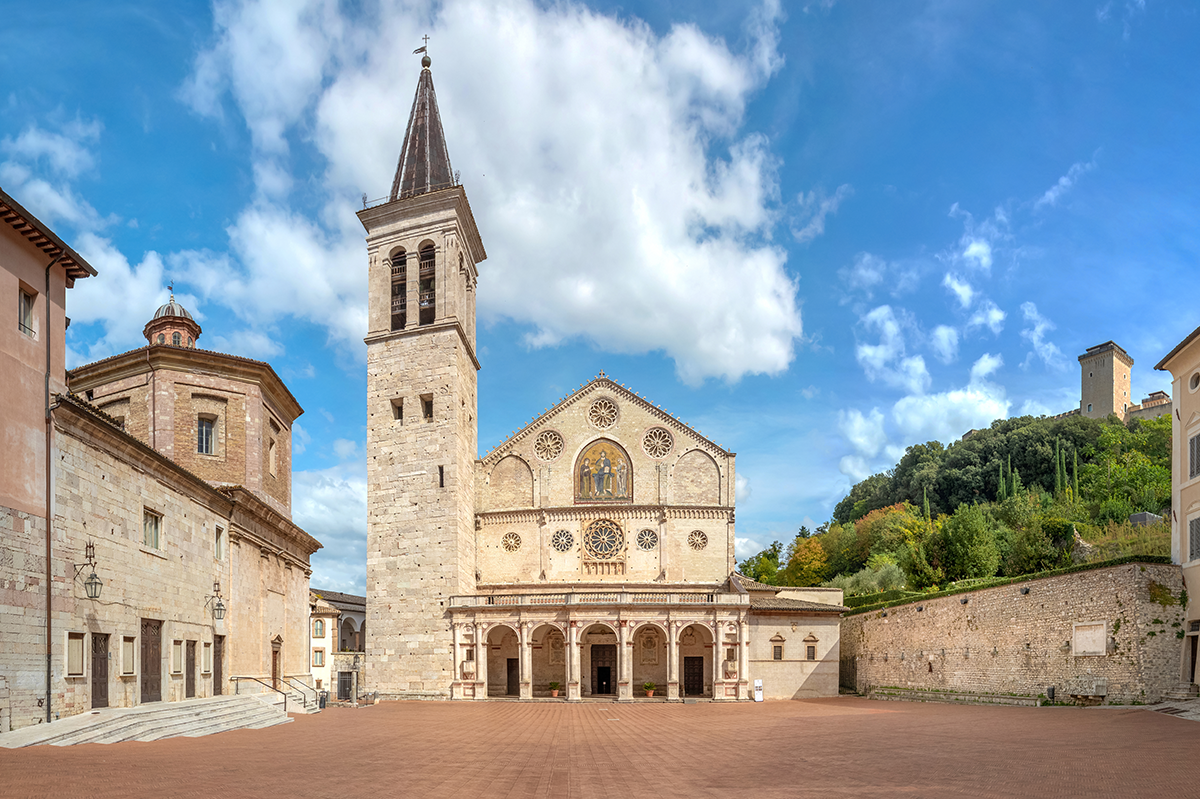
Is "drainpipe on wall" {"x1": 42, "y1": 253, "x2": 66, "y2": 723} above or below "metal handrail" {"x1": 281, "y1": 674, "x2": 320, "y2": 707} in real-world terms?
above

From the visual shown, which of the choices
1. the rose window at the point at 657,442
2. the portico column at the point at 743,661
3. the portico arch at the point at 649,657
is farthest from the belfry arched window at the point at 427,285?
the portico column at the point at 743,661

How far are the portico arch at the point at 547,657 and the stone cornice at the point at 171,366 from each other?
20664mm

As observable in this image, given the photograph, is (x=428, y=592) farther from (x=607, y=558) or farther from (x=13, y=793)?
(x=13, y=793)

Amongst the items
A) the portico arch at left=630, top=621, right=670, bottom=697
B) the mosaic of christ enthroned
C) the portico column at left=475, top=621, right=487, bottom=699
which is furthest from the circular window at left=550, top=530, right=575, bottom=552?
the portico column at left=475, top=621, right=487, bottom=699

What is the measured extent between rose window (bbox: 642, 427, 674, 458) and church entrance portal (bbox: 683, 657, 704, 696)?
11679 millimetres

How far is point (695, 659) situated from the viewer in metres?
44.0

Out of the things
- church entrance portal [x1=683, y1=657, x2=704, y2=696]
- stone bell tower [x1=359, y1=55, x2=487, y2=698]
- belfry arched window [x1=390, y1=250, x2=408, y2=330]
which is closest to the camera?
stone bell tower [x1=359, y1=55, x2=487, y2=698]

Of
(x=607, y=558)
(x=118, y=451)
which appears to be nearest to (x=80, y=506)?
(x=118, y=451)

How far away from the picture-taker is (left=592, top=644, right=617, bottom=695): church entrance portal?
4431 cm

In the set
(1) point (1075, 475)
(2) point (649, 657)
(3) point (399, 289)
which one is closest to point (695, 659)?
(2) point (649, 657)

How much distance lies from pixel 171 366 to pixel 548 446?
23.8 metres

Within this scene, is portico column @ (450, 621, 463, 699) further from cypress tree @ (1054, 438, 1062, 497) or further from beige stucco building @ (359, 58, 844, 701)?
cypress tree @ (1054, 438, 1062, 497)

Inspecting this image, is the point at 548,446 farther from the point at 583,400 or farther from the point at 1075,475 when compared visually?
the point at 1075,475

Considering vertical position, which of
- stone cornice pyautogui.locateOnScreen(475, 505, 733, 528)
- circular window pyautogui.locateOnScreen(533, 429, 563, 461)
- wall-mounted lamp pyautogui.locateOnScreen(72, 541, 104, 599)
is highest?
circular window pyautogui.locateOnScreen(533, 429, 563, 461)
